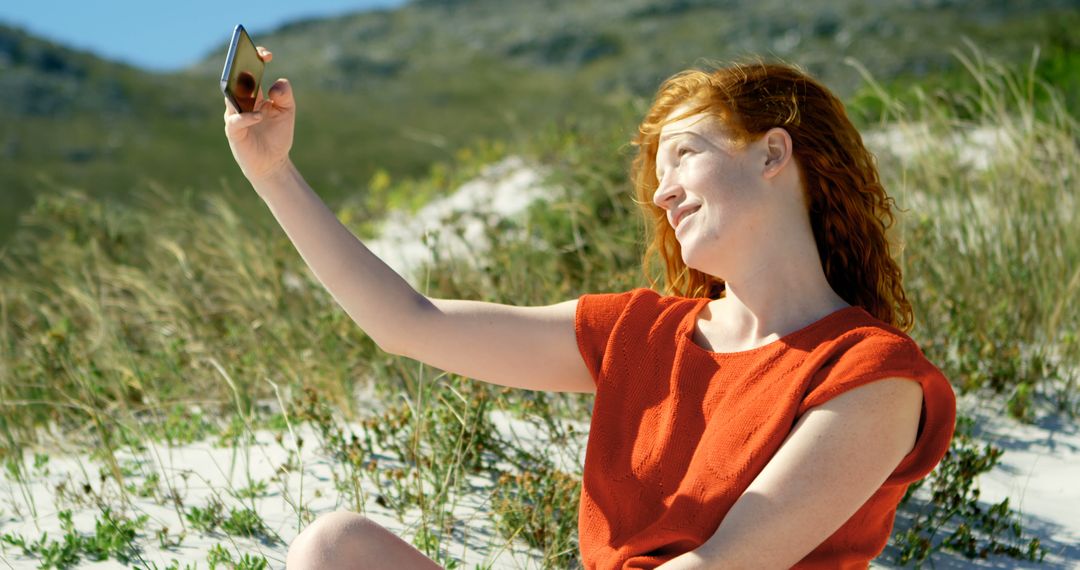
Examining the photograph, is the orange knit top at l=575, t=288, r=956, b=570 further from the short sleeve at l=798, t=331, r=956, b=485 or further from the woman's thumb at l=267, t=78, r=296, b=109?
the woman's thumb at l=267, t=78, r=296, b=109

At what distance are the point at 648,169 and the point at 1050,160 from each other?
3.20 meters

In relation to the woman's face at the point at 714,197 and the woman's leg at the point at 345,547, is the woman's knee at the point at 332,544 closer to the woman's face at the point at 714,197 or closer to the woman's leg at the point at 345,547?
the woman's leg at the point at 345,547

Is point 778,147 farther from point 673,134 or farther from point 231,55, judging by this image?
point 231,55

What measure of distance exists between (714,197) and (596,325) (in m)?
0.37

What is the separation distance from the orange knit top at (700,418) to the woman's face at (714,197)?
7.0 inches

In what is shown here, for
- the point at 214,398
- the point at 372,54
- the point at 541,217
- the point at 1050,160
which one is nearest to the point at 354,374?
the point at 214,398

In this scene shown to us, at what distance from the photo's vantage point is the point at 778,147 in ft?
6.07

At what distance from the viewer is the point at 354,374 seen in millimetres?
3992

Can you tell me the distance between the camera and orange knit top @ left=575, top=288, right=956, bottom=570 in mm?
1704

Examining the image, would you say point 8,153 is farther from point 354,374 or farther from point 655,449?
point 655,449

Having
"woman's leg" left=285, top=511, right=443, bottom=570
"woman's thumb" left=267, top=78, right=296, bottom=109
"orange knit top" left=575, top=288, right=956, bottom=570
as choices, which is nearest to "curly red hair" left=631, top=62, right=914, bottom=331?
"orange knit top" left=575, top=288, right=956, bottom=570

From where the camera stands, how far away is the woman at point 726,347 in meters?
1.65

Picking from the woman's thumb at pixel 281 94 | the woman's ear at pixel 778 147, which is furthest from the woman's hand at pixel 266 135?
the woman's ear at pixel 778 147

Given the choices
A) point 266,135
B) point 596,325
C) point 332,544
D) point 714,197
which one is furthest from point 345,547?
point 714,197
